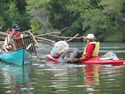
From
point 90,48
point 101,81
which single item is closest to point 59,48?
point 90,48

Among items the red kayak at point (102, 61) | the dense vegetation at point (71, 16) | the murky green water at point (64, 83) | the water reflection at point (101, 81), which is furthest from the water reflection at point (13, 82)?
the dense vegetation at point (71, 16)

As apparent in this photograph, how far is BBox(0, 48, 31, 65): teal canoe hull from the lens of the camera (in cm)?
1945

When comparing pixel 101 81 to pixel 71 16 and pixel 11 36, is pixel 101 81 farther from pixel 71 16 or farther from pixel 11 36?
pixel 71 16

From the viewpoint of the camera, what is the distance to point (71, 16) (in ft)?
241

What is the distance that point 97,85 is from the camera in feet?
40.4

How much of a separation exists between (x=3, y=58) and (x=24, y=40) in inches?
46.6

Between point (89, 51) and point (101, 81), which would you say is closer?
point (101, 81)

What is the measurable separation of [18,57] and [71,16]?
178 ft

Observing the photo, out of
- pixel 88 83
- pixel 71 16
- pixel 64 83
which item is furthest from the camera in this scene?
pixel 71 16

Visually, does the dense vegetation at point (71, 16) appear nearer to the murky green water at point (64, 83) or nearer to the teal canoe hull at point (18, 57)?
the teal canoe hull at point (18, 57)

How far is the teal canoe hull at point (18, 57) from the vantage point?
766 inches

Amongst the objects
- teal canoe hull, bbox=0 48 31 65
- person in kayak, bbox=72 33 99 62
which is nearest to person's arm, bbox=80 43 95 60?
person in kayak, bbox=72 33 99 62

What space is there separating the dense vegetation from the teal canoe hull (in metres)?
39.0

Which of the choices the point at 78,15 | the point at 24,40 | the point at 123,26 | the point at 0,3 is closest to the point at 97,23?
the point at 123,26
